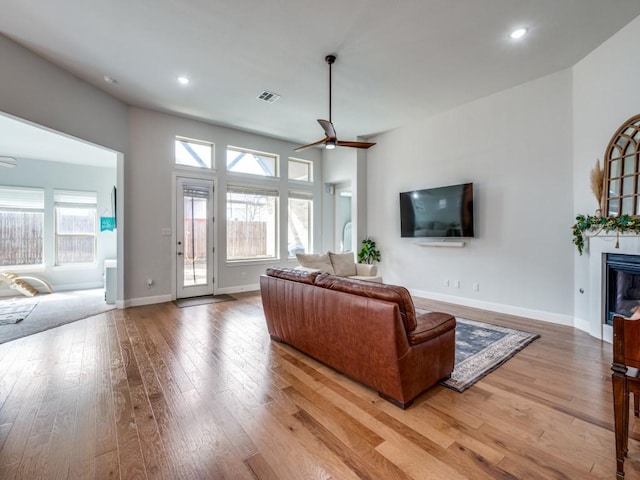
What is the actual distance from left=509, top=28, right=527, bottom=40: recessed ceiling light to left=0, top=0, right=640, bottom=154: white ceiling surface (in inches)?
2.5

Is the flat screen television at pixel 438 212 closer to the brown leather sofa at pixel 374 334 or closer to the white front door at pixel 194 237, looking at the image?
the brown leather sofa at pixel 374 334

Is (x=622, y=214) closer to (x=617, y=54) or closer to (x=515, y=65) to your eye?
(x=617, y=54)

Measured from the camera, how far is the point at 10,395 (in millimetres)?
2295

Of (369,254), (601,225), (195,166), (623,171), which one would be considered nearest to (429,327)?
(601,225)

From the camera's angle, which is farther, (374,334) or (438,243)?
(438,243)

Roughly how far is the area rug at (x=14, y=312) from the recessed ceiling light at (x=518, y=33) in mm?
7257

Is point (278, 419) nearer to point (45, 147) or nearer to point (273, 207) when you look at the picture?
point (273, 207)

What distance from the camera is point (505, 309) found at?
4508 mm

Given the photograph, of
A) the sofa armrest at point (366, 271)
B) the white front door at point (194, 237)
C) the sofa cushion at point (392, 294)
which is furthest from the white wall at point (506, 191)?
the white front door at point (194, 237)

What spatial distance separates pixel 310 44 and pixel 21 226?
7.37 m

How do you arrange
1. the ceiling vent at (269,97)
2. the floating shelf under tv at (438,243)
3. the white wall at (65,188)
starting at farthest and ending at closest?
the white wall at (65,188)
the floating shelf under tv at (438,243)
the ceiling vent at (269,97)

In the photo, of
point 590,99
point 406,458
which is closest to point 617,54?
point 590,99

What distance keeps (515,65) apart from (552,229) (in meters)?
2.21

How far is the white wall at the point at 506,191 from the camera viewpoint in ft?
13.0
